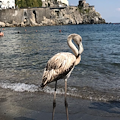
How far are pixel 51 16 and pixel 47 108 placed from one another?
10222 centimetres

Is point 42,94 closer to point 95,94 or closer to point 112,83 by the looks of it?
point 95,94

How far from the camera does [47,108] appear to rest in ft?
16.7

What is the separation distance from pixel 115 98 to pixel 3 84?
4.21m

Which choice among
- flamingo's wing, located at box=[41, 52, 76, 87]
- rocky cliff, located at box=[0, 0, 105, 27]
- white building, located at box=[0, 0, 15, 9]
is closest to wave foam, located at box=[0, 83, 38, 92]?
flamingo's wing, located at box=[41, 52, 76, 87]

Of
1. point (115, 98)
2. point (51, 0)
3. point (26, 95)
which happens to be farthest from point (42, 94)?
point (51, 0)

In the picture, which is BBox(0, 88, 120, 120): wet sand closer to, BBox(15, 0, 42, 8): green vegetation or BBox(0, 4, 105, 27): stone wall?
BBox(0, 4, 105, 27): stone wall

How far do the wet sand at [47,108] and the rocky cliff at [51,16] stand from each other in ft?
291

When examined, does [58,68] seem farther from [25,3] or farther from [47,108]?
[25,3]

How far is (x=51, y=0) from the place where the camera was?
129000mm

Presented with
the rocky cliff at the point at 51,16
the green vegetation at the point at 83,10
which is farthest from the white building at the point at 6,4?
the green vegetation at the point at 83,10

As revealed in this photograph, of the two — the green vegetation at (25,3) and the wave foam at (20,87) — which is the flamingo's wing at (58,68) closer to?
the wave foam at (20,87)

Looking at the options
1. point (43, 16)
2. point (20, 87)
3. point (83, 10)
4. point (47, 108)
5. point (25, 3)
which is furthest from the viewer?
point (83, 10)

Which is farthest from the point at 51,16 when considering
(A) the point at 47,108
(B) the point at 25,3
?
(A) the point at 47,108

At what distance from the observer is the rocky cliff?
90.6m
